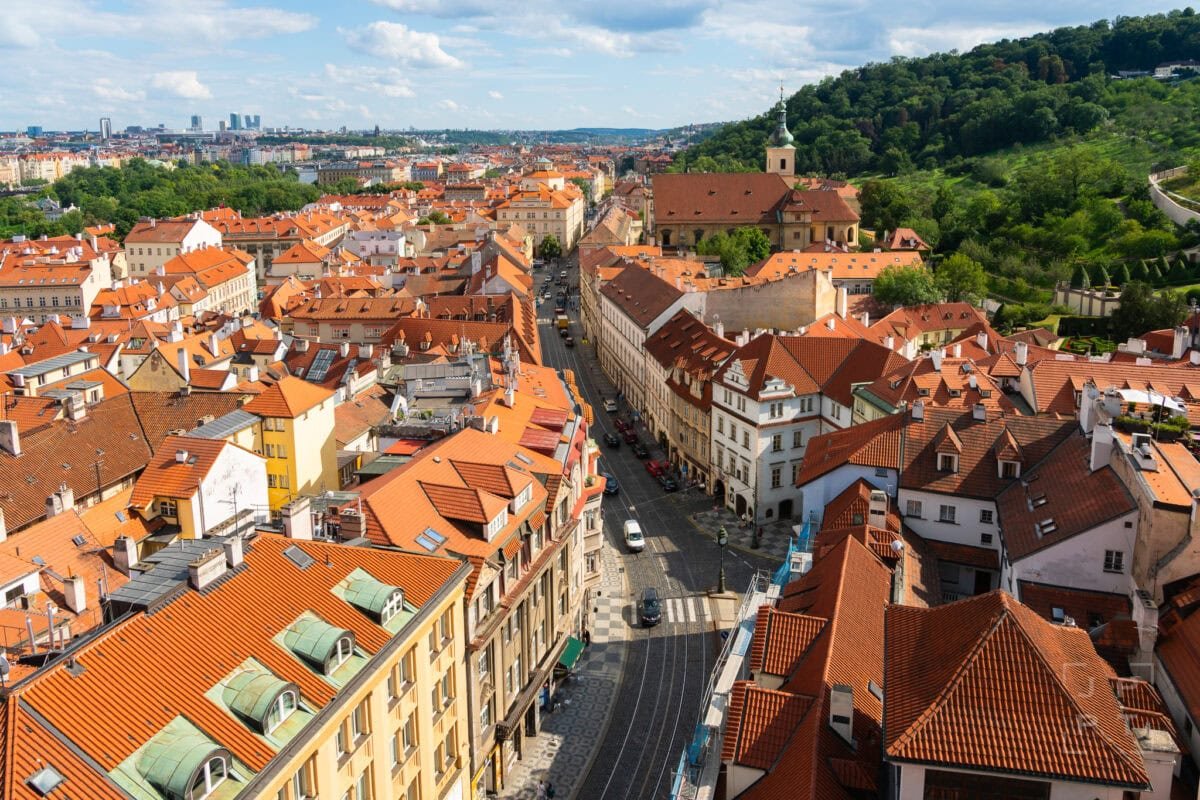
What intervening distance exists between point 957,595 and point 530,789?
65.0 ft

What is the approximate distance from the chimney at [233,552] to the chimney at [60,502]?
53.6 feet

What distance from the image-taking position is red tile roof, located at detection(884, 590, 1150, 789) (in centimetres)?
1966

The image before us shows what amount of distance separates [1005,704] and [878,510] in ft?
78.2

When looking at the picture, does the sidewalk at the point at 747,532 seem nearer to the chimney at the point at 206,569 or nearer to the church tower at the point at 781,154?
the chimney at the point at 206,569

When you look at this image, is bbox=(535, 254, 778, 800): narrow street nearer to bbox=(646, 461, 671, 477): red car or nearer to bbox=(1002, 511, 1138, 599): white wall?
bbox=(646, 461, 671, 477): red car

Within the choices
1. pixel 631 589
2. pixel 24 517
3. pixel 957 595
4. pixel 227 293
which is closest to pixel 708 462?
pixel 631 589

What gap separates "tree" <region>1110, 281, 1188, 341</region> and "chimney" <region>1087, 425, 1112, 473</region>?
48911 millimetres

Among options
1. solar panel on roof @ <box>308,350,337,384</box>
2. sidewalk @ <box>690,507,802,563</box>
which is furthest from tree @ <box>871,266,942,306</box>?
solar panel on roof @ <box>308,350,337,384</box>

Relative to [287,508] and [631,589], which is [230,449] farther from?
[631,589]

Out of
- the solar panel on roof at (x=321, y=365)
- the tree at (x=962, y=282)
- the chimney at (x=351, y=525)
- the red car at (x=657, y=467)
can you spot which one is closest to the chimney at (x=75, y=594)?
the chimney at (x=351, y=525)

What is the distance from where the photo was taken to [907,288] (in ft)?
316

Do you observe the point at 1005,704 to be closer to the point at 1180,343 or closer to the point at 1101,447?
the point at 1101,447

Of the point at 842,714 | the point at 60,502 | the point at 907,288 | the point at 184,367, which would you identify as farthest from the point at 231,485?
the point at 907,288

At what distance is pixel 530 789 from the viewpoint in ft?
125
